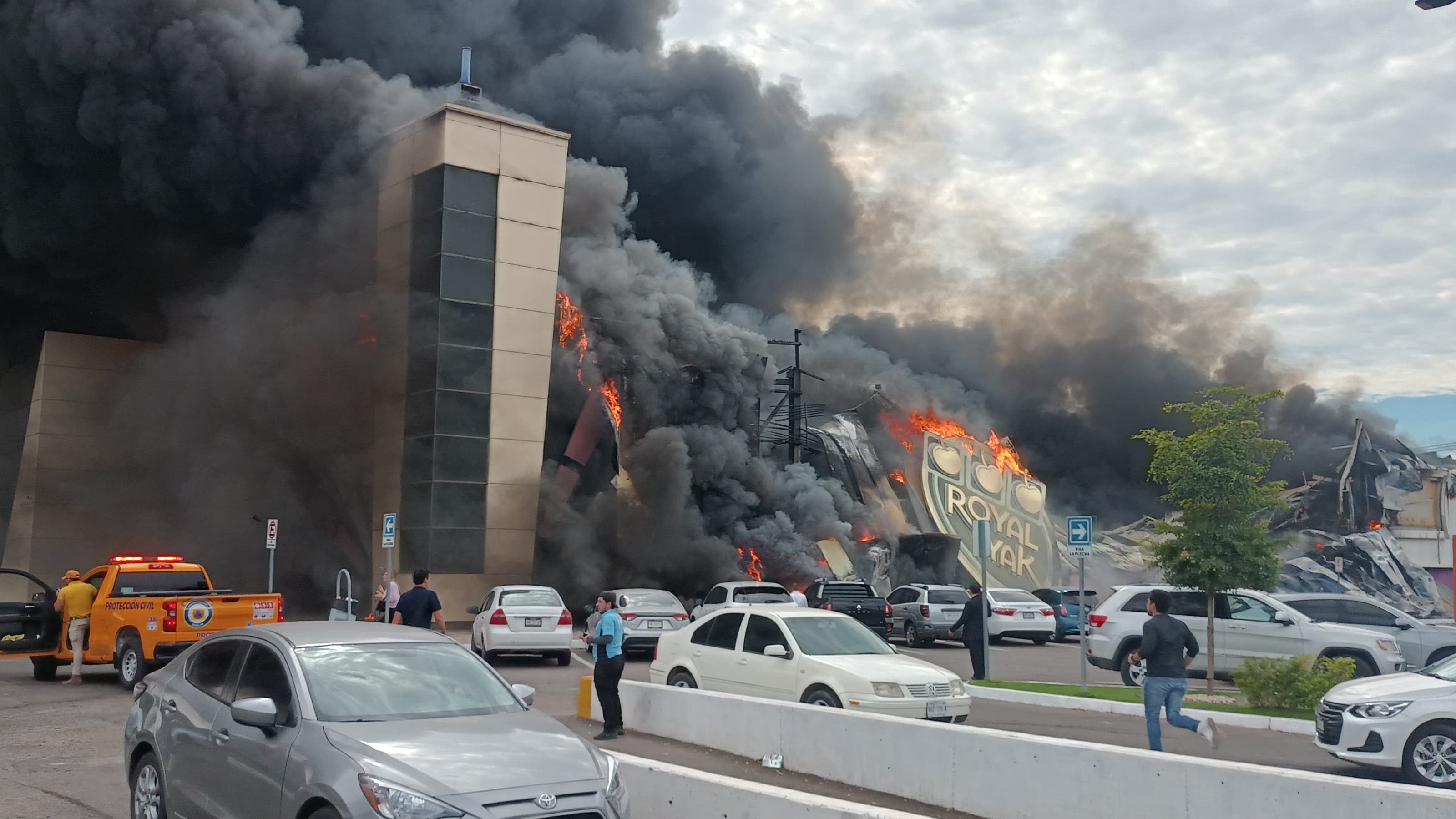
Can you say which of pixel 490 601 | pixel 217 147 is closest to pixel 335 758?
pixel 490 601

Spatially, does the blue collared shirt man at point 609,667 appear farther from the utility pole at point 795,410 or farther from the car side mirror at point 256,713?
the utility pole at point 795,410

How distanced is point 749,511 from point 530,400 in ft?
35.4

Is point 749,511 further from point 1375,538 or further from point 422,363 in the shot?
point 1375,538

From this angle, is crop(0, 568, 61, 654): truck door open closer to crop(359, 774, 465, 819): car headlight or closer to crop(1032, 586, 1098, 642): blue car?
crop(359, 774, 465, 819): car headlight

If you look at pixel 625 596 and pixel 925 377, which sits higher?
pixel 925 377

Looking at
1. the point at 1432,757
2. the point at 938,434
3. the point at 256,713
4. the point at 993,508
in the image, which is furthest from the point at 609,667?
the point at 938,434

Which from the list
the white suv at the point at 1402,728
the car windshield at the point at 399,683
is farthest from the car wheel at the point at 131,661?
the white suv at the point at 1402,728

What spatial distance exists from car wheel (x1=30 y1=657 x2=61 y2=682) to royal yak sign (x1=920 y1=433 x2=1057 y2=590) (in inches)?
1330

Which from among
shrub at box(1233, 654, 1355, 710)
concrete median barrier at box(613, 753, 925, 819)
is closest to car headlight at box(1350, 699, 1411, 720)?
shrub at box(1233, 654, 1355, 710)

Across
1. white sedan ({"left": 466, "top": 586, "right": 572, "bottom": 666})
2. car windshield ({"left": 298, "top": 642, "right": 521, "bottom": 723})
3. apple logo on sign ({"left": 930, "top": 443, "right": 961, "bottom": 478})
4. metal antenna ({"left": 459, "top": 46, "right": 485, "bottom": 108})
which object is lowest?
white sedan ({"left": 466, "top": 586, "right": 572, "bottom": 666})

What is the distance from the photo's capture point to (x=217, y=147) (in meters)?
30.0

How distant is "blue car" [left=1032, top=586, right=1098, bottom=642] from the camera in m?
27.3

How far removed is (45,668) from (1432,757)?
54.5 feet

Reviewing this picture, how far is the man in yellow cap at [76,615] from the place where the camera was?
1460 cm
